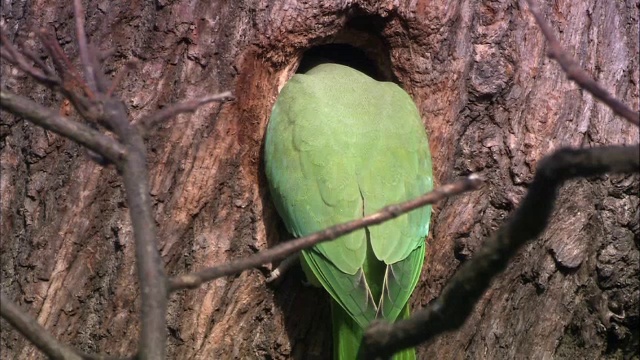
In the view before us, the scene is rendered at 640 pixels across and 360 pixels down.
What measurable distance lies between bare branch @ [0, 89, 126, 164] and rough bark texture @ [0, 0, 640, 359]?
171 cm

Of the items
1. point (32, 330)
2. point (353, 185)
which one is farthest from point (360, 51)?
point (32, 330)

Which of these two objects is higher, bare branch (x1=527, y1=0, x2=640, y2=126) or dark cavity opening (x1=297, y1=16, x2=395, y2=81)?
dark cavity opening (x1=297, y1=16, x2=395, y2=81)

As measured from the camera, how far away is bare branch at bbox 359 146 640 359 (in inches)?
58.2

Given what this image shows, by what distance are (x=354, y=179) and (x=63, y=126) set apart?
5.89 ft

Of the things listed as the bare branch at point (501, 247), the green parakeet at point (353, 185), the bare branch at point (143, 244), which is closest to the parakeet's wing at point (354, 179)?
the green parakeet at point (353, 185)

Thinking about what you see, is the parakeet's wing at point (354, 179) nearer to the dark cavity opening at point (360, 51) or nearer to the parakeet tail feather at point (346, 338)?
the parakeet tail feather at point (346, 338)

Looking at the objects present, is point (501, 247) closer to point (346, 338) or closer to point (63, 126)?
point (63, 126)

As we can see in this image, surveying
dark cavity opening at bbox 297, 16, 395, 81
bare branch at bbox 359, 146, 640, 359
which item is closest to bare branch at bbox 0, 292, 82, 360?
bare branch at bbox 359, 146, 640, 359

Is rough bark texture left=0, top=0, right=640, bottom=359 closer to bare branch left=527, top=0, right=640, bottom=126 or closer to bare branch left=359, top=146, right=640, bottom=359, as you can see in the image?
bare branch left=359, top=146, right=640, bottom=359

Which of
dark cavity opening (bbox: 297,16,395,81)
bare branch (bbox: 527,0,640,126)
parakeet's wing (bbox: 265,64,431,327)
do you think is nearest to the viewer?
bare branch (bbox: 527,0,640,126)

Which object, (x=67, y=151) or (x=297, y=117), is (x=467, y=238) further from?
(x=67, y=151)

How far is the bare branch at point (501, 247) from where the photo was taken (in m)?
1.48

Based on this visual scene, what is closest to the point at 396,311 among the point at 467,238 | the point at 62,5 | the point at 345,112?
the point at 467,238

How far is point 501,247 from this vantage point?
63.4 inches
